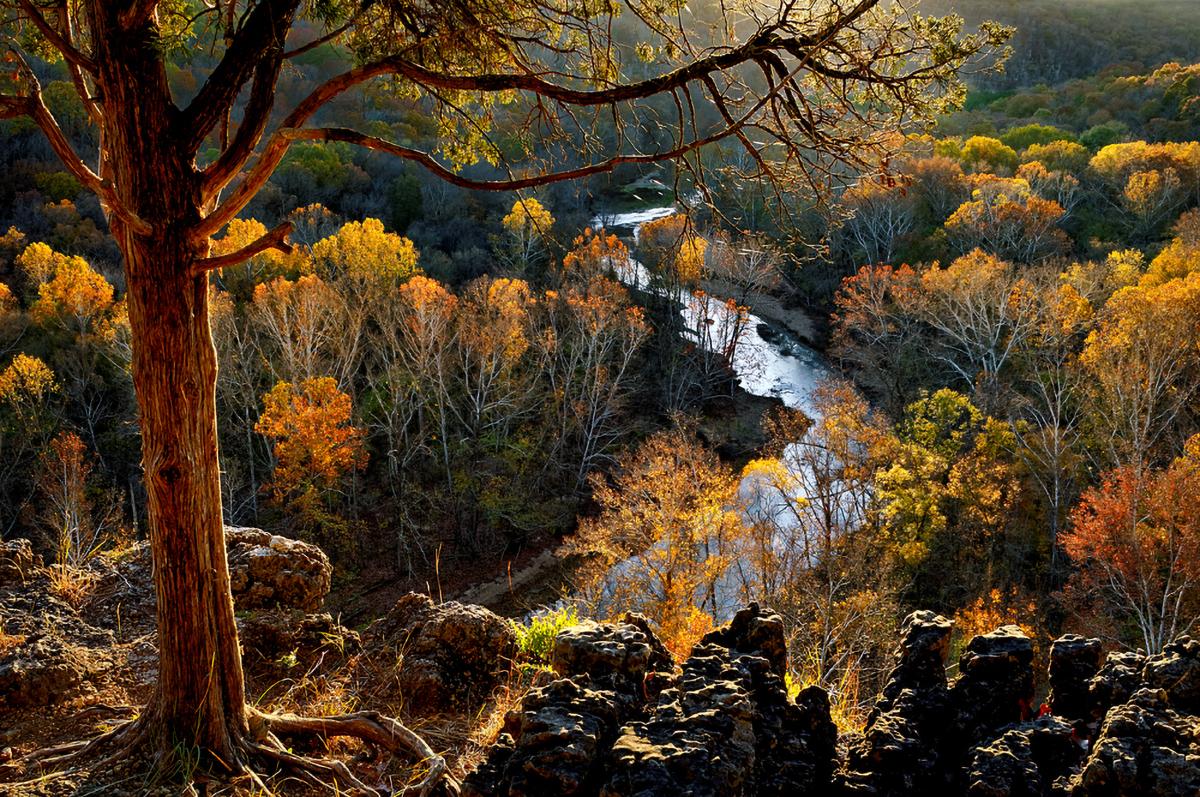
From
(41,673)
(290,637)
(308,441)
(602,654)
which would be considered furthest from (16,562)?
(308,441)

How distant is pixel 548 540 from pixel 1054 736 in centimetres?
2750

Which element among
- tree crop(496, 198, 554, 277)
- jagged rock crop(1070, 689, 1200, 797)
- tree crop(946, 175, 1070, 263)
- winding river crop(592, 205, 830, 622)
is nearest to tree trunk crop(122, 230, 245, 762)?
jagged rock crop(1070, 689, 1200, 797)

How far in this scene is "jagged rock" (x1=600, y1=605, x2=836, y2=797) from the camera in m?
2.65

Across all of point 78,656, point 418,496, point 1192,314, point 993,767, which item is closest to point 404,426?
point 418,496

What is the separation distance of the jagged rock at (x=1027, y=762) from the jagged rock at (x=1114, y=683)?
10.0 inches

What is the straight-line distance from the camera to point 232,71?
150 inches

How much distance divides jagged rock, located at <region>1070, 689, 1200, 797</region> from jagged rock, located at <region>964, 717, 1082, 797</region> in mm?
110

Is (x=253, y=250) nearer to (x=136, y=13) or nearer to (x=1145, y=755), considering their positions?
(x=136, y=13)

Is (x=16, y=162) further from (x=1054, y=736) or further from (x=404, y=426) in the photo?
(x=1054, y=736)

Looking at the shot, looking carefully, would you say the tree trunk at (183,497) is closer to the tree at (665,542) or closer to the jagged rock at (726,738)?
the jagged rock at (726,738)

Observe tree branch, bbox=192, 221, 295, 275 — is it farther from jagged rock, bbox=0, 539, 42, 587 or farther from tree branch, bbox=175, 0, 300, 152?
jagged rock, bbox=0, 539, 42, 587

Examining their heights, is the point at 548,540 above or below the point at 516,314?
below

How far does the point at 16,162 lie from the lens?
40125 millimetres

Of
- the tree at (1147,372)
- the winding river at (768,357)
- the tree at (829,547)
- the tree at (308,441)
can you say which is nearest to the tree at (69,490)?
the tree at (308,441)
